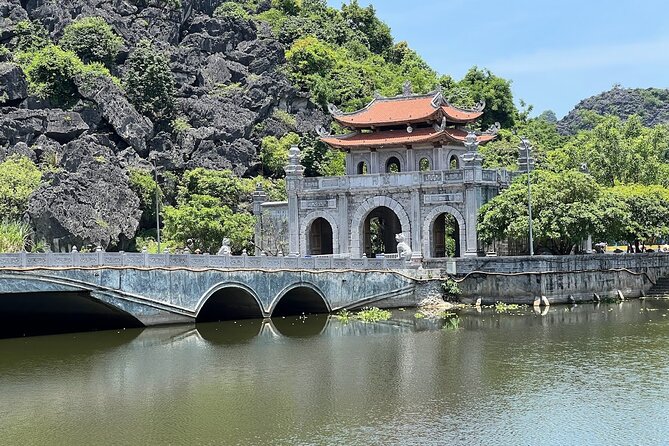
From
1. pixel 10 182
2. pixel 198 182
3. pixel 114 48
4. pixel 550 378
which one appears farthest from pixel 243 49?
pixel 550 378

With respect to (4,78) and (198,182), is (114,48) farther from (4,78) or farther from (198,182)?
(198,182)

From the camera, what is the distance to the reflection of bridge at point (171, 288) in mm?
35438

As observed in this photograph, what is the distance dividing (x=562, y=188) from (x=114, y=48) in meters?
48.0

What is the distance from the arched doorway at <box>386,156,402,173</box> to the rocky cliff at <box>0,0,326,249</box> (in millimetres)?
20325

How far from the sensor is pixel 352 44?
353 feet

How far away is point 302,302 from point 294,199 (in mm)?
11115

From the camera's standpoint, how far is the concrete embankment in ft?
158

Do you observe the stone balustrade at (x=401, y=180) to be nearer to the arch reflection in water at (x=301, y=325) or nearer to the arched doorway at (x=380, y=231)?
the arched doorway at (x=380, y=231)

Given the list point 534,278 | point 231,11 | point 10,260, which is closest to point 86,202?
point 10,260

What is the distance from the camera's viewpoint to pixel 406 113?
57.8m

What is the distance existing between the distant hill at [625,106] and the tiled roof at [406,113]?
10466 centimetres

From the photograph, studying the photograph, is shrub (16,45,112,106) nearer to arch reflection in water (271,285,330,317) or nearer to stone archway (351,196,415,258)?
stone archway (351,196,415,258)

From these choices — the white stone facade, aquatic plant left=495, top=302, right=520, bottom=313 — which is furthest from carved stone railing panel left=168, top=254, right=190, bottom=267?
the white stone facade

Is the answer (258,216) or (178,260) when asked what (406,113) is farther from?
(178,260)
